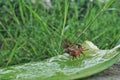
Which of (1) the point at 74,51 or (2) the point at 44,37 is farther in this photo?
(2) the point at 44,37

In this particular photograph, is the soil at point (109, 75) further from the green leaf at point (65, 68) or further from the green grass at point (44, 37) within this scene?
the green grass at point (44, 37)

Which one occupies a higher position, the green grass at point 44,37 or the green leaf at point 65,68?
the green leaf at point 65,68

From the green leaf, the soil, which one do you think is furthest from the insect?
the soil

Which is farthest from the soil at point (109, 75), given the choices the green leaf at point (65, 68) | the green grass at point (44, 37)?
the green grass at point (44, 37)

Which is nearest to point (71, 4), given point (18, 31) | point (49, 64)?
point (18, 31)

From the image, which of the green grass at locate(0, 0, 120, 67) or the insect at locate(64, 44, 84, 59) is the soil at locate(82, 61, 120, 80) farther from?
the green grass at locate(0, 0, 120, 67)

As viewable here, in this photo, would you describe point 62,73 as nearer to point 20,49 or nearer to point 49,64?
point 49,64

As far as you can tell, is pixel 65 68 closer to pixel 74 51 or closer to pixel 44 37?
pixel 74 51

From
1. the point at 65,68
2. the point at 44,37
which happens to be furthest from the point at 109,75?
the point at 44,37
